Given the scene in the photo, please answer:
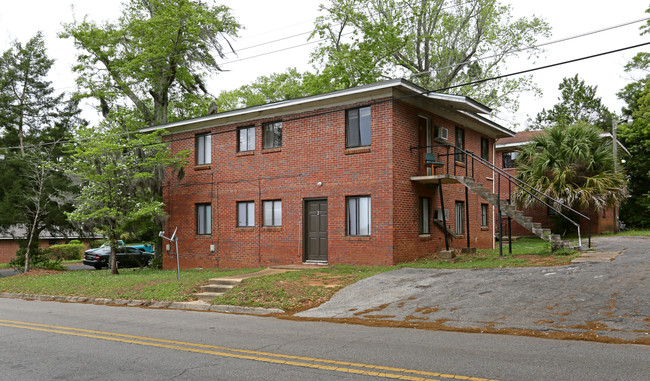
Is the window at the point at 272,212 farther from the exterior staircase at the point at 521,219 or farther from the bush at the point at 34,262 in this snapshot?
the bush at the point at 34,262

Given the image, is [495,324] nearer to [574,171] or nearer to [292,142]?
[292,142]

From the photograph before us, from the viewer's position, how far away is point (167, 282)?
54.3 feet

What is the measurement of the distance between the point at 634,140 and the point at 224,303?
34.0 metres

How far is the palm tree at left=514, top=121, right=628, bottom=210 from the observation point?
24.3m

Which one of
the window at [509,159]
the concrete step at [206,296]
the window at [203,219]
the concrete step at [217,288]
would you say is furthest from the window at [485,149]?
the concrete step at [206,296]

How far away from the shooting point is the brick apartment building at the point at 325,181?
58.4 feet

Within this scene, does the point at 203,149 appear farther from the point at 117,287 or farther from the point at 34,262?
the point at 34,262

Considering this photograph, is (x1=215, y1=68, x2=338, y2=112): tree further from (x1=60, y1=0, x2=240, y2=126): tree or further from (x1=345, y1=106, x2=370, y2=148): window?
(x1=345, y1=106, x2=370, y2=148): window

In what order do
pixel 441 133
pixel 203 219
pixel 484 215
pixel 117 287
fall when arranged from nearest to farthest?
pixel 117 287
pixel 441 133
pixel 203 219
pixel 484 215

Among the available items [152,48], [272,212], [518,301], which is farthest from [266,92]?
[518,301]

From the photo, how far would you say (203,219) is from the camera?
22.6 m

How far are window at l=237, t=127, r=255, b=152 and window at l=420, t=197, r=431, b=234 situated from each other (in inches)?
273

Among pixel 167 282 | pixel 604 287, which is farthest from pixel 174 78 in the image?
pixel 604 287

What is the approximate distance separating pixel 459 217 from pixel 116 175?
14161 mm
